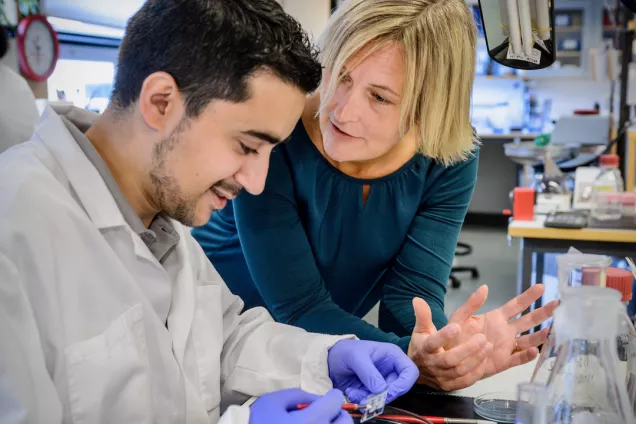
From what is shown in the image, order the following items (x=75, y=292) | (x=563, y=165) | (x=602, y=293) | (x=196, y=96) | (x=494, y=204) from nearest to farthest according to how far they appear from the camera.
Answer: (x=602, y=293), (x=75, y=292), (x=196, y=96), (x=563, y=165), (x=494, y=204)

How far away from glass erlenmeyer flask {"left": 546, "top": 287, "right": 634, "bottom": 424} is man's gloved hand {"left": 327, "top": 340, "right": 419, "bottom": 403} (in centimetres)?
34

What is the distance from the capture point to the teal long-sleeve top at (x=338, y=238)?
56.7 inches

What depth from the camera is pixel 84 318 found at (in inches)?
36.2

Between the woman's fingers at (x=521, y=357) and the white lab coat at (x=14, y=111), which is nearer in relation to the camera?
the woman's fingers at (x=521, y=357)

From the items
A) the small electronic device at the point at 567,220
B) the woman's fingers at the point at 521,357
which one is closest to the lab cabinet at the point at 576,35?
the small electronic device at the point at 567,220

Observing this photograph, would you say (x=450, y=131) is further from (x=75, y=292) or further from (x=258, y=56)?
(x=75, y=292)

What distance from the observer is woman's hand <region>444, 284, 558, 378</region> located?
1.26m

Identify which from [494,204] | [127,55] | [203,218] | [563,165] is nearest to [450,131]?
[203,218]

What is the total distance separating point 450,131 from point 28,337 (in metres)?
0.91

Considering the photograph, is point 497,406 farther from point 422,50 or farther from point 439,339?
point 422,50

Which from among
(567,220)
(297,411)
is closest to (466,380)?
(297,411)

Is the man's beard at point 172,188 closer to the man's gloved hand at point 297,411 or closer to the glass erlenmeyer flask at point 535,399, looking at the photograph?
the man's gloved hand at point 297,411

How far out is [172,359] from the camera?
1047mm

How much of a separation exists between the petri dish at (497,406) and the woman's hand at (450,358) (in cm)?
7
